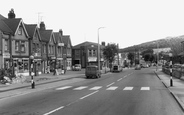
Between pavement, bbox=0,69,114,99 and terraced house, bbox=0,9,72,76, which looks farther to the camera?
terraced house, bbox=0,9,72,76

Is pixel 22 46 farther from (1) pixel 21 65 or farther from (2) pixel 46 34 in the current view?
(2) pixel 46 34

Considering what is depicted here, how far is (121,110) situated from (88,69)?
1094 inches

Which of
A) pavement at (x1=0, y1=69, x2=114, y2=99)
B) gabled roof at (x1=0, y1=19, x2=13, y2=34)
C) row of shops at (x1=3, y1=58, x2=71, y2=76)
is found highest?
gabled roof at (x1=0, y1=19, x2=13, y2=34)

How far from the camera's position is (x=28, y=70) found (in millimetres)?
44375

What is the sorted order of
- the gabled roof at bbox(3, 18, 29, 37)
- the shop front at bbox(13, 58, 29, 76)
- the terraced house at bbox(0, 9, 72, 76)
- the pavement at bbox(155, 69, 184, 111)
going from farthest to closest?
the shop front at bbox(13, 58, 29, 76), the gabled roof at bbox(3, 18, 29, 37), the terraced house at bbox(0, 9, 72, 76), the pavement at bbox(155, 69, 184, 111)

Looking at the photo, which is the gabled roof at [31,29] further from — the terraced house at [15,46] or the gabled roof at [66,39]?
the gabled roof at [66,39]

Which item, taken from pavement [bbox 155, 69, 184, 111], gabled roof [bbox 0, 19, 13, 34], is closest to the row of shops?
gabled roof [bbox 0, 19, 13, 34]

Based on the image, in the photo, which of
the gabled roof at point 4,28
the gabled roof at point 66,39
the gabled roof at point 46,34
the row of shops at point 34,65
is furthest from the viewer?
the gabled roof at point 66,39

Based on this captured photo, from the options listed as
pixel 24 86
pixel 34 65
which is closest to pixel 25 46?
pixel 34 65

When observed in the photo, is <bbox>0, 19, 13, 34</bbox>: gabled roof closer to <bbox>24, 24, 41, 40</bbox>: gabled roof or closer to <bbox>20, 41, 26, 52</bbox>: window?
<bbox>20, 41, 26, 52</bbox>: window

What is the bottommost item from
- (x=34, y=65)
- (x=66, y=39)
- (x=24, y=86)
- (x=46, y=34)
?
(x=24, y=86)

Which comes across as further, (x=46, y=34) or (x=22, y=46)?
(x=46, y=34)

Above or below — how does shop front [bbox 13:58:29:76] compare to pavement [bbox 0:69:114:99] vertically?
above

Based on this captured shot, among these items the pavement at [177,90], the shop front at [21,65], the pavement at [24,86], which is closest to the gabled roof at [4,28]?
the shop front at [21,65]
